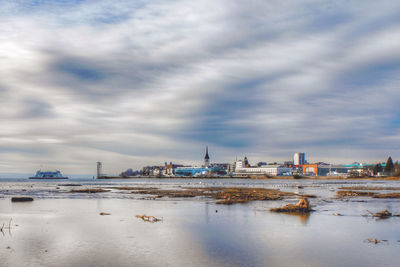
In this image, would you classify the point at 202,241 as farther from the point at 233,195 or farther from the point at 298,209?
the point at 233,195

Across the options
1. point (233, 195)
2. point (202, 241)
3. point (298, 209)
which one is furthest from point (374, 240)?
point (233, 195)

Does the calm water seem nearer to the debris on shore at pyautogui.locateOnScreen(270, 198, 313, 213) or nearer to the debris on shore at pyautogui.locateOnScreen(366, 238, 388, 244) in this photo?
the debris on shore at pyautogui.locateOnScreen(366, 238, 388, 244)

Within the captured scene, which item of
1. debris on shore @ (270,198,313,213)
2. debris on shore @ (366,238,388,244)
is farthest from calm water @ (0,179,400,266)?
debris on shore @ (270,198,313,213)

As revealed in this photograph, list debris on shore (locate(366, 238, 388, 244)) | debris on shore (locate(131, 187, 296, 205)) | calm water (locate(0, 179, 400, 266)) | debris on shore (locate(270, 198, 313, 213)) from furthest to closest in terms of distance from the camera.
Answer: debris on shore (locate(131, 187, 296, 205)), debris on shore (locate(270, 198, 313, 213)), debris on shore (locate(366, 238, 388, 244)), calm water (locate(0, 179, 400, 266))

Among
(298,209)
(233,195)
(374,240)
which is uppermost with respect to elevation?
(374,240)

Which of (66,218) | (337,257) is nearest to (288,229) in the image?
(337,257)

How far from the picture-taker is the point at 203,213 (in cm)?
2964

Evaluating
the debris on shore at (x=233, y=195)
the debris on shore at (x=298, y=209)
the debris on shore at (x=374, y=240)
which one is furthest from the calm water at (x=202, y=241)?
the debris on shore at (x=233, y=195)

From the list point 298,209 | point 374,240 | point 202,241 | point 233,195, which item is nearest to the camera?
point 374,240

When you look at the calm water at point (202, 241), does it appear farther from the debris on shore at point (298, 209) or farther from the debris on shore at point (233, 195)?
the debris on shore at point (233, 195)

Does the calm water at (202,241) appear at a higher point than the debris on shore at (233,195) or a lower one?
higher

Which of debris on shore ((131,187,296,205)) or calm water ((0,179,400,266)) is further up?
calm water ((0,179,400,266))

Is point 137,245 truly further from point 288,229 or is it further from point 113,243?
point 288,229

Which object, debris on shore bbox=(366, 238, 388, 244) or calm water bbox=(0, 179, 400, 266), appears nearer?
calm water bbox=(0, 179, 400, 266)
